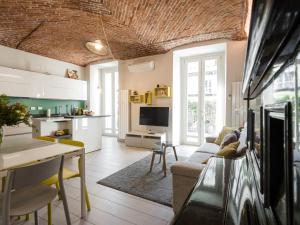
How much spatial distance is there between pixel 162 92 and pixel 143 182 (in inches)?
119

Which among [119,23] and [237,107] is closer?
[119,23]

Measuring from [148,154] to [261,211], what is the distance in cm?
394

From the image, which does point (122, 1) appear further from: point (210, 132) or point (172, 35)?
point (210, 132)

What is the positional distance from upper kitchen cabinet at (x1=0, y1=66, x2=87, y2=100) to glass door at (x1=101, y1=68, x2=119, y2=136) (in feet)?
3.88

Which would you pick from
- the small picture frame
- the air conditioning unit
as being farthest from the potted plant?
the small picture frame

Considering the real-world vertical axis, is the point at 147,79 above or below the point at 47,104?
above

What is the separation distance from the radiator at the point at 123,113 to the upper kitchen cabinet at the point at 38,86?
1534mm

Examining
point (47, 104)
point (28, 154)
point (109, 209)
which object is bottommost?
point (109, 209)

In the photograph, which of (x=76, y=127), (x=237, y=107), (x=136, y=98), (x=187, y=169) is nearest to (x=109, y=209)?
(x=187, y=169)

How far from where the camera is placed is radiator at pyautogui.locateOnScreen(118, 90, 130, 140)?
5918 mm

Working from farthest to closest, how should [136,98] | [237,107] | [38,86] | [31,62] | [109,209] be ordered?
1. [136,98]
2. [31,62]
3. [38,86]
4. [237,107]
5. [109,209]

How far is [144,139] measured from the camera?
516cm

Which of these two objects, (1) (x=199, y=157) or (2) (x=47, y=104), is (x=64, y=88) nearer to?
(2) (x=47, y=104)

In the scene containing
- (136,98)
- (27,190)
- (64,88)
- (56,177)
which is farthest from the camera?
(136,98)
